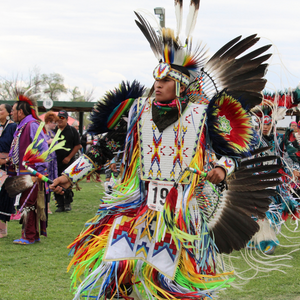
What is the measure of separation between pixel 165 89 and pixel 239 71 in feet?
1.81

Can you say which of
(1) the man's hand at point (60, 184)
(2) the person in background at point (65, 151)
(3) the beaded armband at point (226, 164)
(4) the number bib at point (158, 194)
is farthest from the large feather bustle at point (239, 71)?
(2) the person in background at point (65, 151)

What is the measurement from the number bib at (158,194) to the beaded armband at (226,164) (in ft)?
0.93

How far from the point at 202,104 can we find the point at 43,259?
8.90 ft

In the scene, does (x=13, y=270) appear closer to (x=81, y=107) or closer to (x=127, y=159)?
(x=127, y=159)

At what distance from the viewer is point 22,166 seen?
516cm

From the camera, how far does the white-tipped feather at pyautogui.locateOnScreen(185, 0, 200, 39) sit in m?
2.83

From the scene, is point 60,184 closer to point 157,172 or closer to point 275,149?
point 157,172

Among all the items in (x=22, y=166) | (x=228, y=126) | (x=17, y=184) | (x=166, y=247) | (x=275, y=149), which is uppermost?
(x=228, y=126)

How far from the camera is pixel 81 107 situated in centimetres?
1816

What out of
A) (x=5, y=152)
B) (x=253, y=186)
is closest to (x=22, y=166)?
(x=5, y=152)

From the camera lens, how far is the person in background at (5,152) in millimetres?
5609

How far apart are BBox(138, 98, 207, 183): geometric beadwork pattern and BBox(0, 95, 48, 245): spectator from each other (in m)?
2.66

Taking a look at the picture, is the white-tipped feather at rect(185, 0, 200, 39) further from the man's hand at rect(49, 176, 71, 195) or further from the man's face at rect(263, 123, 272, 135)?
the man's face at rect(263, 123, 272, 135)

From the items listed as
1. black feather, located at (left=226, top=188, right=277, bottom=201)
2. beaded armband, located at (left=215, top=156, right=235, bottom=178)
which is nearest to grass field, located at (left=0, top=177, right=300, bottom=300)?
black feather, located at (left=226, top=188, right=277, bottom=201)
